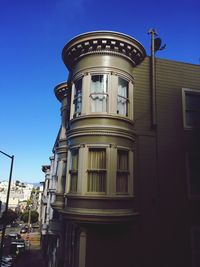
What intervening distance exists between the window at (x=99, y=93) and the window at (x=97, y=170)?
2.01 meters

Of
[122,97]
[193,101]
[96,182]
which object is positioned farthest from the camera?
[193,101]

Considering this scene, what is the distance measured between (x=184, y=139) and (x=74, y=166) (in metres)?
5.85

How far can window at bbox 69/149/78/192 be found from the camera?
1046 cm

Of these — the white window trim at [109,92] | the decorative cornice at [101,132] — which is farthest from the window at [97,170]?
the white window trim at [109,92]

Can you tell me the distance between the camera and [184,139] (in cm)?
1193

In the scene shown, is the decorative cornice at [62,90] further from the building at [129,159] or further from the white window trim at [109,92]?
the white window trim at [109,92]

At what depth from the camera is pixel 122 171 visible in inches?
401

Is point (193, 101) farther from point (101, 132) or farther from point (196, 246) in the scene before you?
point (196, 246)

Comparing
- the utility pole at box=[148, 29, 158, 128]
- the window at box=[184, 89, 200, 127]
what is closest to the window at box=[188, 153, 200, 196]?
the window at box=[184, 89, 200, 127]

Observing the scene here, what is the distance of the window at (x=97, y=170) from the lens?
9.77 metres

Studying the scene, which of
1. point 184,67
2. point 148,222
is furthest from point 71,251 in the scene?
point 184,67

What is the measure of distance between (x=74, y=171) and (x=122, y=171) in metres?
2.21

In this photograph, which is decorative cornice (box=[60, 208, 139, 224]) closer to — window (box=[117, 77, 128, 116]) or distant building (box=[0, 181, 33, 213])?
window (box=[117, 77, 128, 116])

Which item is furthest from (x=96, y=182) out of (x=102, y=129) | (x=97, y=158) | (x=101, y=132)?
(x=102, y=129)
